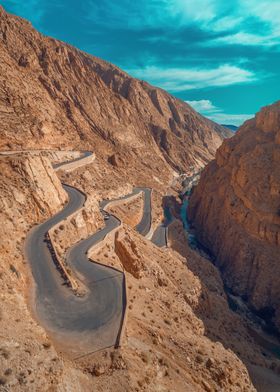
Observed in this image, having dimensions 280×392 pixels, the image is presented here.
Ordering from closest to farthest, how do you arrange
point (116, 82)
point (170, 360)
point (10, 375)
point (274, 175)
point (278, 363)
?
point (10, 375) < point (170, 360) < point (278, 363) < point (274, 175) < point (116, 82)

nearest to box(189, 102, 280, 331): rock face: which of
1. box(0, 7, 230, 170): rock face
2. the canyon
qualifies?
the canyon

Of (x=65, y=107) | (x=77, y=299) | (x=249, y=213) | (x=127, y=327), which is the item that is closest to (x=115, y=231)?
(x=77, y=299)

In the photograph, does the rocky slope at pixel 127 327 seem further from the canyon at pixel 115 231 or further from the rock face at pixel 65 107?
the rock face at pixel 65 107

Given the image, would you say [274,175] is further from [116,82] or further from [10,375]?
[116,82]

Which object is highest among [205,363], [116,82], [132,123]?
[116,82]

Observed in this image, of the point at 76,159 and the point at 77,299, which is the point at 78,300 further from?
the point at 76,159

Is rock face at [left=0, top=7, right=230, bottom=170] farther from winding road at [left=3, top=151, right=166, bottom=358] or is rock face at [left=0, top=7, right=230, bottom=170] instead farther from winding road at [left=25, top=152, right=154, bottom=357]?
winding road at [left=25, top=152, right=154, bottom=357]

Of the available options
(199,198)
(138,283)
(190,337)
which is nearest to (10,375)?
(190,337)
